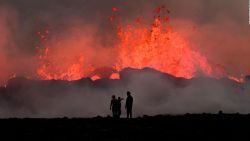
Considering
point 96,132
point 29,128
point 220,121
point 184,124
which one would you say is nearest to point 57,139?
point 96,132

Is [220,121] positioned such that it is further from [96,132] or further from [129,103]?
[96,132]

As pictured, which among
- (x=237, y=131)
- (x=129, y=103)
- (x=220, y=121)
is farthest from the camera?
(x=129, y=103)

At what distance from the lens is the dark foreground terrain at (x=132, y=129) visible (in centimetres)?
3422

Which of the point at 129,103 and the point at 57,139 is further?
the point at 129,103

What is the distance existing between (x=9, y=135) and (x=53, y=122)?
9316 millimetres

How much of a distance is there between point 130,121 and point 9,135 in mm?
11780

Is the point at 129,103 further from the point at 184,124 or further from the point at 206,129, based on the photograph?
the point at 206,129

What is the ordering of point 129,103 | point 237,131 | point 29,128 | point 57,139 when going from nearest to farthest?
point 57,139
point 237,131
point 29,128
point 129,103

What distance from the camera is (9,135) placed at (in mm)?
35469

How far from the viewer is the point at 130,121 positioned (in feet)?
141

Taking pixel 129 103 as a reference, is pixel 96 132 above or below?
below

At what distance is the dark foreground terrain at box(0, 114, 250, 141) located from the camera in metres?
34.2

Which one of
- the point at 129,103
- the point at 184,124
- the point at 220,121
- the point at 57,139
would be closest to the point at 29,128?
the point at 57,139

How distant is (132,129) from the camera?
124 feet
